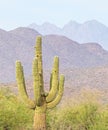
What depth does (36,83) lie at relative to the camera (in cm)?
1914

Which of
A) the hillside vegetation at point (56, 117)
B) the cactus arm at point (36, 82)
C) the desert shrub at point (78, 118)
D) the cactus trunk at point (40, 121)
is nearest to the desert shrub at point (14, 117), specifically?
the hillside vegetation at point (56, 117)

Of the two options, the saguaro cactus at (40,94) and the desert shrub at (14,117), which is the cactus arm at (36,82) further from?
the desert shrub at (14,117)

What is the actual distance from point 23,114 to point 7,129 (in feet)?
9.03

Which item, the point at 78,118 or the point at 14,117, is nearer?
the point at 14,117

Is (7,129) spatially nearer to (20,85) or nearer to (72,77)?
(20,85)

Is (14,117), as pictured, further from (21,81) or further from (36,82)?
(36,82)

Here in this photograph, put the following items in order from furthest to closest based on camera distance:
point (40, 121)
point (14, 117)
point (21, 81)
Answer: point (14, 117) → point (40, 121) → point (21, 81)

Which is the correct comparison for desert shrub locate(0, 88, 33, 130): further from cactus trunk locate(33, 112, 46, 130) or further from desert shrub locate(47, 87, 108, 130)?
cactus trunk locate(33, 112, 46, 130)

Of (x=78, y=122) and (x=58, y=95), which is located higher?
(x=58, y=95)

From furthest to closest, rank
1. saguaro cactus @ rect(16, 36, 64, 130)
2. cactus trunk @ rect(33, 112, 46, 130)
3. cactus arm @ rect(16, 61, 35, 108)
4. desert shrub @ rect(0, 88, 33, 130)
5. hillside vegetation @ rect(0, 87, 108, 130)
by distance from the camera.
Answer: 1. hillside vegetation @ rect(0, 87, 108, 130)
2. desert shrub @ rect(0, 88, 33, 130)
3. cactus trunk @ rect(33, 112, 46, 130)
4. saguaro cactus @ rect(16, 36, 64, 130)
5. cactus arm @ rect(16, 61, 35, 108)

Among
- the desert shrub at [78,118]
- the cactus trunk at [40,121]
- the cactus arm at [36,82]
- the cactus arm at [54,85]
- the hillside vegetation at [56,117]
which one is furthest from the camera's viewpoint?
the desert shrub at [78,118]

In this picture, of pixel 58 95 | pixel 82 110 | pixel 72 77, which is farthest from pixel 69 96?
pixel 58 95

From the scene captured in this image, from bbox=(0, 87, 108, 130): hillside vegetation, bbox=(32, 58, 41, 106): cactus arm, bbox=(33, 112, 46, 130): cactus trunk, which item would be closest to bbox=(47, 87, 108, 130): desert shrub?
bbox=(0, 87, 108, 130): hillside vegetation

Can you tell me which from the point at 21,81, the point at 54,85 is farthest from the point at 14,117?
the point at 21,81
